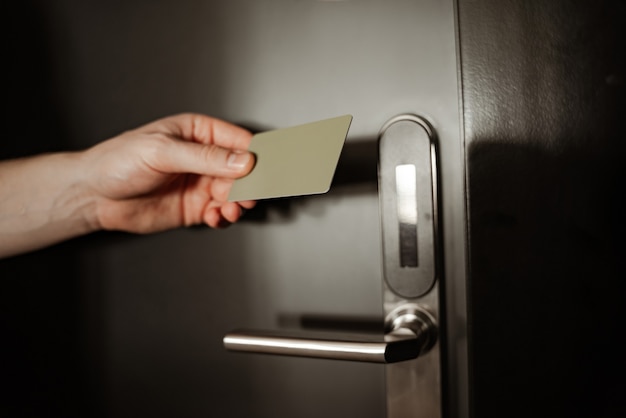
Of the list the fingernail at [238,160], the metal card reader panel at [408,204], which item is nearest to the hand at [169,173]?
the fingernail at [238,160]

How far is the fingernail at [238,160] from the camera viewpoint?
469mm

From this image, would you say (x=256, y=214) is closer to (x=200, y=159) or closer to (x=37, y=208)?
(x=200, y=159)

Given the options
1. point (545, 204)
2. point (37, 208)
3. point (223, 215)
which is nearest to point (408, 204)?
point (545, 204)

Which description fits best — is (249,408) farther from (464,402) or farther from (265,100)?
(265,100)

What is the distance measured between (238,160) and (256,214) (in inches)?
4.4

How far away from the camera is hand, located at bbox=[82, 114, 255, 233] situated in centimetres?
51

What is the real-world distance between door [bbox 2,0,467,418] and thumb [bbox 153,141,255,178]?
0.09 m

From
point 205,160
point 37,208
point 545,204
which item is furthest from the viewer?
point 37,208

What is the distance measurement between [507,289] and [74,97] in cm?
60

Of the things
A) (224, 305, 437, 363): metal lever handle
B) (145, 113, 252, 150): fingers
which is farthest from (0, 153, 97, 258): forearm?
(224, 305, 437, 363): metal lever handle

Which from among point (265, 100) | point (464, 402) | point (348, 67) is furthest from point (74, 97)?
point (464, 402)

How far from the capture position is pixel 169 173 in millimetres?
564

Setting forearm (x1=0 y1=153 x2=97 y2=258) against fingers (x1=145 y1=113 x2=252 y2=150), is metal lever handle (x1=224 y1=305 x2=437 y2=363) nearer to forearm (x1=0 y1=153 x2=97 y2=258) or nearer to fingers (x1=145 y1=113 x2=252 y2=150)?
fingers (x1=145 y1=113 x2=252 y2=150)

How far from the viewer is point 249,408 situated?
0.58 meters
